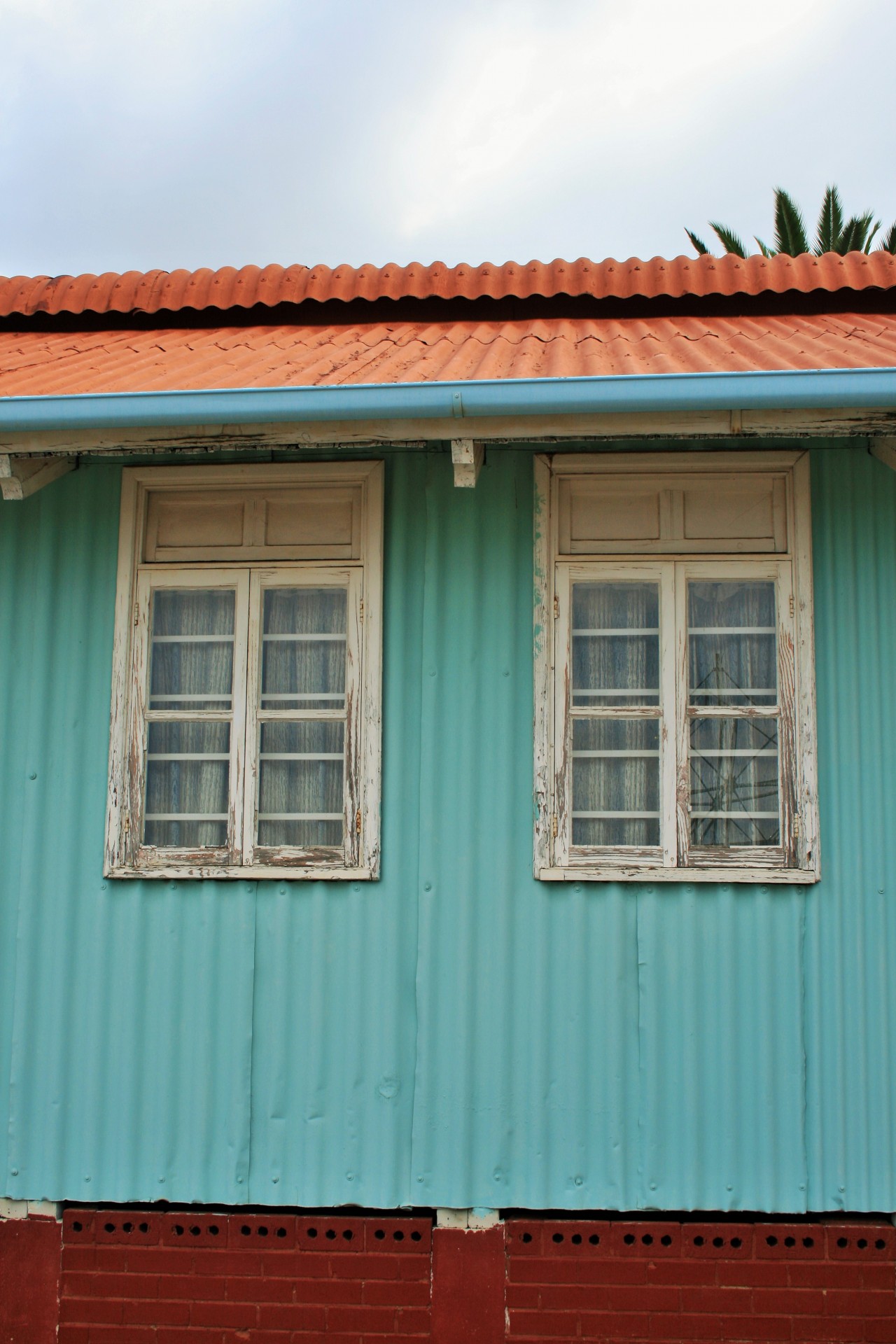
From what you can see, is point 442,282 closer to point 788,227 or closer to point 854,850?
point 854,850

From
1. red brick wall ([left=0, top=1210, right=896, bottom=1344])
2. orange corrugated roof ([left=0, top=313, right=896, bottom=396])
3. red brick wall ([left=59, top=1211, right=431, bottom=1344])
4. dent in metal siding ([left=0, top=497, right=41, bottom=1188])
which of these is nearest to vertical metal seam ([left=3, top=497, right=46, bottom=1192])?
dent in metal siding ([left=0, top=497, right=41, bottom=1188])

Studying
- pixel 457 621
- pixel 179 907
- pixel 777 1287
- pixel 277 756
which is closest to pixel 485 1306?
pixel 777 1287

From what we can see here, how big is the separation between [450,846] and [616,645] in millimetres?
1036

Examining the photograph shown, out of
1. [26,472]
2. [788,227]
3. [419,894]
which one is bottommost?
[419,894]

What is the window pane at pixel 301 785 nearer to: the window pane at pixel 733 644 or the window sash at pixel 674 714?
the window sash at pixel 674 714

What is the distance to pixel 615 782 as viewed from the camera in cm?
416

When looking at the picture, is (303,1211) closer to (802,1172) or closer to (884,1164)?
(802,1172)

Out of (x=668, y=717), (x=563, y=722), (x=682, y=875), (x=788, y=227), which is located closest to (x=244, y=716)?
(x=563, y=722)

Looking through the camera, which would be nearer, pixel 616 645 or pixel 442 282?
pixel 616 645

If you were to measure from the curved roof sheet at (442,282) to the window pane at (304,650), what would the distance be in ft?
5.68

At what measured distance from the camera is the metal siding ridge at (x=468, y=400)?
3.63 metres

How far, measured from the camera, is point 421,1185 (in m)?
3.97

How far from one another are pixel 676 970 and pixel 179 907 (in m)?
1.93

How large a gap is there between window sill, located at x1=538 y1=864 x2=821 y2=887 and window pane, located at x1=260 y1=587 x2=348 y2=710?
1113mm
